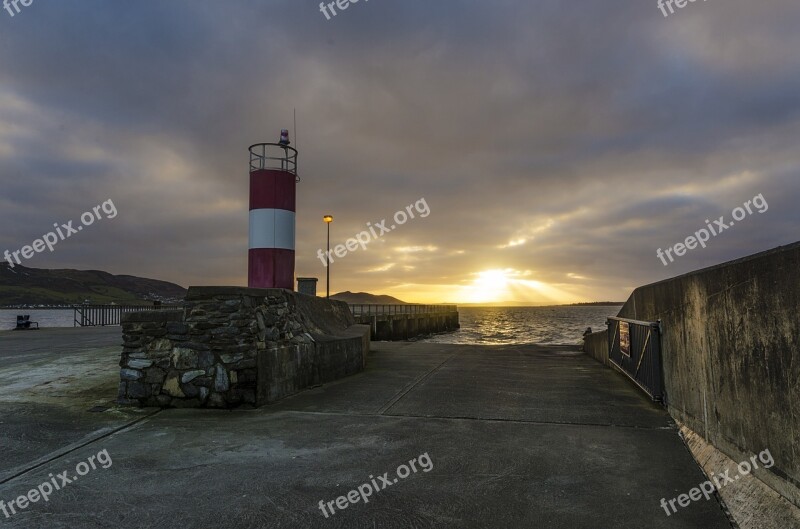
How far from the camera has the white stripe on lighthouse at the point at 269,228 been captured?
36.1 ft

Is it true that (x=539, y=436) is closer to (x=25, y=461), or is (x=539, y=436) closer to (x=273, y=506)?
(x=273, y=506)

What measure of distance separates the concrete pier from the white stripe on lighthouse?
435 cm

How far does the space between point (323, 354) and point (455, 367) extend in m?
3.30

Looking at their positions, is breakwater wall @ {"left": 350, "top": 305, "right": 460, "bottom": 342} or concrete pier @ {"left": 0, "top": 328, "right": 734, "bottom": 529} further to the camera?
breakwater wall @ {"left": 350, "top": 305, "right": 460, "bottom": 342}

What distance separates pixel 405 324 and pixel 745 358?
37.7 metres

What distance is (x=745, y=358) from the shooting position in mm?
3457

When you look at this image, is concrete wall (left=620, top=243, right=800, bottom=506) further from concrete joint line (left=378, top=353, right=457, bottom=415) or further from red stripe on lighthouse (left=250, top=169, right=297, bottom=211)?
red stripe on lighthouse (left=250, top=169, right=297, bottom=211)

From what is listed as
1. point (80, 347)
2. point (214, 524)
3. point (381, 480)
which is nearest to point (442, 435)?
point (381, 480)

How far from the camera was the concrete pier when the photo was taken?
3.06m

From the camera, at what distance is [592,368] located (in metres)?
10.2
